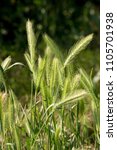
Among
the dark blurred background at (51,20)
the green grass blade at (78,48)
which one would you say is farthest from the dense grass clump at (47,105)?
the dark blurred background at (51,20)

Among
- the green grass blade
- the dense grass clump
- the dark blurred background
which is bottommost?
the dense grass clump

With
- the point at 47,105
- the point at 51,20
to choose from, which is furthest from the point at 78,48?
the point at 51,20

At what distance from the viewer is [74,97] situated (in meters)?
1.64

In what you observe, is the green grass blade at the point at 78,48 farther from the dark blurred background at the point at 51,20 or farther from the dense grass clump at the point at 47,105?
the dark blurred background at the point at 51,20

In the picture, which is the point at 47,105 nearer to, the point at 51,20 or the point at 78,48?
the point at 78,48

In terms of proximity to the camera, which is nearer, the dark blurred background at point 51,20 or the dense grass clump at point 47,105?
the dense grass clump at point 47,105

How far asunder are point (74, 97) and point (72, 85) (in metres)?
0.12

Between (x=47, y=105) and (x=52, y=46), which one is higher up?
(x=52, y=46)

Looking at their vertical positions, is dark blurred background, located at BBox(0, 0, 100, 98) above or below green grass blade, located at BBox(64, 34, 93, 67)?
above

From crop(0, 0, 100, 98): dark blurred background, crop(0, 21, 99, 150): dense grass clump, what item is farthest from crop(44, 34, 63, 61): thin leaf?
crop(0, 0, 100, 98): dark blurred background

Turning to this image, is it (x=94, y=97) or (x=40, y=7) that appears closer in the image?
(x=94, y=97)

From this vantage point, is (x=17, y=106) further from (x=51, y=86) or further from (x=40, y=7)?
(x=40, y=7)

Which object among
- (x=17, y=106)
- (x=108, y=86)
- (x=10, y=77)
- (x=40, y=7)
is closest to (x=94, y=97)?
(x=108, y=86)

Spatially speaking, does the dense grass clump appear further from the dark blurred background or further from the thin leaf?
the dark blurred background
